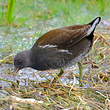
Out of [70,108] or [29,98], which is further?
[29,98]

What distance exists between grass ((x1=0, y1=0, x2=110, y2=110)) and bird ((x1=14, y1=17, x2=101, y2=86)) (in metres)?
0.25

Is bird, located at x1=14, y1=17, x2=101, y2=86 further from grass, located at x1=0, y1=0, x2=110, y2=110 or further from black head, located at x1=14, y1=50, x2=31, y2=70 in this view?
grass, located at x1=0, y1=0, x2=110, y2=110

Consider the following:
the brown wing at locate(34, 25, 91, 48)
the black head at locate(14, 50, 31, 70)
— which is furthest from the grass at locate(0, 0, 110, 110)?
the brown wing at locate(34, 25, 91, 48)

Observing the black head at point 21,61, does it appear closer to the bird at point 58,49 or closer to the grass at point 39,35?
the bird at point 58,49

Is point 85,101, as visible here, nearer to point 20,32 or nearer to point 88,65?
point 88,65

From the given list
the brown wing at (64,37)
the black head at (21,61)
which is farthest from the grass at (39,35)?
the brown wing at (64,37)

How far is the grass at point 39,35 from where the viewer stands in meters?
4.53

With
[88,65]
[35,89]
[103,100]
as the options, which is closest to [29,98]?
[35,89]

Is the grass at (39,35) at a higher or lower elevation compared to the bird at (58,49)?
lower

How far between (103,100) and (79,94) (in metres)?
0.26

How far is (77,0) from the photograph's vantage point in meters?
10.2

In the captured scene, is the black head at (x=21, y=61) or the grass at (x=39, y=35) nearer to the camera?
the grass at (x=39, y=35)

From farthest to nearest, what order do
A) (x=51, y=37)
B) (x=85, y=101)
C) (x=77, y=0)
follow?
(x=77, y=0), (x=51, y=37), (x=85, y=101)

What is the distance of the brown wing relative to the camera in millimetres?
5391
